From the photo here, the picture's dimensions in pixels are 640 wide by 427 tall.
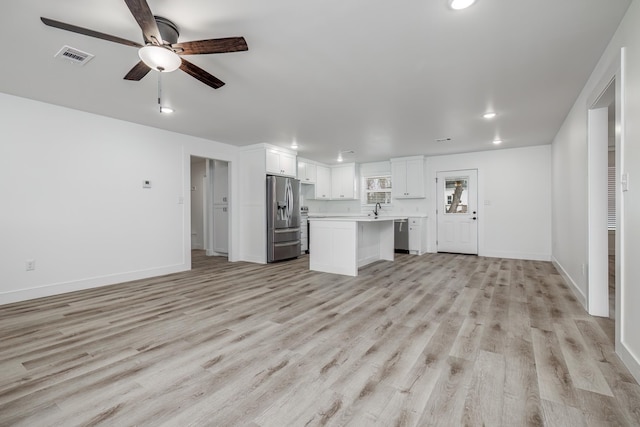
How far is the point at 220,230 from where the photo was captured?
23.4 feet

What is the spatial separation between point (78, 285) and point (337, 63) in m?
4.28

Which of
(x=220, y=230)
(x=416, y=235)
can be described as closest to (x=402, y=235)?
(x=416, y=235)

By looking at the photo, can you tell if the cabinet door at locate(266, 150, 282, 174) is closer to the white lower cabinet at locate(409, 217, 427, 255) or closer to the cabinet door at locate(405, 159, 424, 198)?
the cabinet door at locate(405, 159, 424, 198)

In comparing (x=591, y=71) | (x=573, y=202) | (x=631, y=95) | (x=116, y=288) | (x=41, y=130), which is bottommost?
(x=116, y=288)

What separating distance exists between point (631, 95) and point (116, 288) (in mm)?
5535

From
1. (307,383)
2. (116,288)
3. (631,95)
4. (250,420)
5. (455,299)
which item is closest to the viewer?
(250,420)

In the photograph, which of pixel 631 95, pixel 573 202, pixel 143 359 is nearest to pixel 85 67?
pixel 143 359

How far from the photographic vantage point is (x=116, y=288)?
398 centimetres

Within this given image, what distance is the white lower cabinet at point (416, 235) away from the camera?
6777 mm

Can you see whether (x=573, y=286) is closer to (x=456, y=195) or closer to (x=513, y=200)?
(x=513, y=200)

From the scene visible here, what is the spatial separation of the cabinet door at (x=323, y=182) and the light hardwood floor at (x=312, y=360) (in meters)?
4.59

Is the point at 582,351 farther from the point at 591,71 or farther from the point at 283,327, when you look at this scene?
the point at 591,71

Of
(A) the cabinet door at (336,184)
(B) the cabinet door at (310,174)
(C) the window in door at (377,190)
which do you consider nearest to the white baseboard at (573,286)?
(C) the window in door at (377,190)

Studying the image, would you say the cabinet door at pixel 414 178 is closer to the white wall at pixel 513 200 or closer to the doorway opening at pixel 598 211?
the white wall at pixel 513 200
